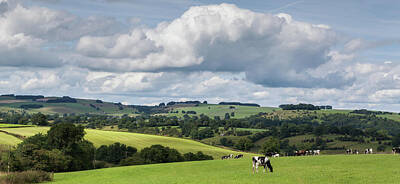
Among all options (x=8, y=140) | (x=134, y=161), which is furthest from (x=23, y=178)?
(x=8, y=140)

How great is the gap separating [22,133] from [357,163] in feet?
371

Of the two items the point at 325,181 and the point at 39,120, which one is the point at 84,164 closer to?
the point at 325,181

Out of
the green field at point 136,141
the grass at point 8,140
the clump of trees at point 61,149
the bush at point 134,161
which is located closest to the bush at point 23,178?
the clump of trees at point 61,149

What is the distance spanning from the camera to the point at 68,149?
91375mm

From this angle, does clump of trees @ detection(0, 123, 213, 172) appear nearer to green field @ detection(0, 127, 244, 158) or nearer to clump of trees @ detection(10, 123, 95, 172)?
clump of trees @ detection(10, 123, 95, 172)

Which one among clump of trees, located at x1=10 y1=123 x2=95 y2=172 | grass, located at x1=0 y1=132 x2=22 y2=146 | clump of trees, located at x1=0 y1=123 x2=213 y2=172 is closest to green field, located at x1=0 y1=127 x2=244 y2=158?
grass, located at x1=0 y1=132 x2=22 y2=146

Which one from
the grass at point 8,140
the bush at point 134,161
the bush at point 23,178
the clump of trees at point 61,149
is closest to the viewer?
the bush at point 23,178

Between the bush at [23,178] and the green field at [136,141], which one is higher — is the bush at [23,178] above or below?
above

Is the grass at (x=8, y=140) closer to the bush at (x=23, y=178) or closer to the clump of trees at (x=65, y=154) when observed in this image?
the clump of trees at (x=65, y=154)

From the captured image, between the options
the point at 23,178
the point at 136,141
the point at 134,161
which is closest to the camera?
the point at 23,178

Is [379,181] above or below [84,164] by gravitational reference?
above

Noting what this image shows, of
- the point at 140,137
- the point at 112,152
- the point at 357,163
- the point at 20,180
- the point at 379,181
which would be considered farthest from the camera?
the point at 140,137

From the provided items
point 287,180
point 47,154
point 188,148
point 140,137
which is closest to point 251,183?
point 287,180

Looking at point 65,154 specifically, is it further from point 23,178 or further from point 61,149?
point 23,178
